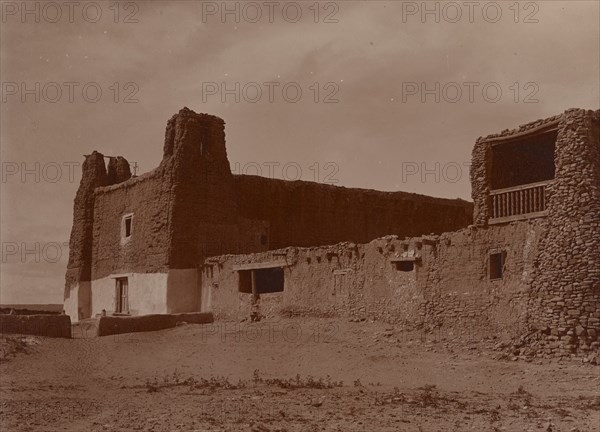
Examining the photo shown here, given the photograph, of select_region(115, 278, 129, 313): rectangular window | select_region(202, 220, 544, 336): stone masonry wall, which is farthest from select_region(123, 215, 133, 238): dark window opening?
select_region(202, 220, 544, 336): stone masonry wall

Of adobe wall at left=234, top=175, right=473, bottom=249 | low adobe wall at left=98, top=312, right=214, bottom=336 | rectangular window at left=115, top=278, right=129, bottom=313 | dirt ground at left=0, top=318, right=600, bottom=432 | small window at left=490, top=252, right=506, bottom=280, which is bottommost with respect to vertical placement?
dirt ground at left=0, top=318, right=600, bottom=432

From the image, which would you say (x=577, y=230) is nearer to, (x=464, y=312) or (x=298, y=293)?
(x=464, y=312)

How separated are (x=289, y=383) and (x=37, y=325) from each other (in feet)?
36.1

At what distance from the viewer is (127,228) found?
3244 cm

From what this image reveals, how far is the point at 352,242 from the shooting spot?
27.2 m

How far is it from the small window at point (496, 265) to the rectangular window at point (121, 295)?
1765 centimetres

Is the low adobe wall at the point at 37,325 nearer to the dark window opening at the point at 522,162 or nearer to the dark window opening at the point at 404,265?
the dark window opening at the point at 404,265

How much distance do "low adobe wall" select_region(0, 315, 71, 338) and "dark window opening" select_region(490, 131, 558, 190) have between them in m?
13.6

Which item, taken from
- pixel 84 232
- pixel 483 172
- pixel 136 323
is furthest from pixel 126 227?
pixel 483 172

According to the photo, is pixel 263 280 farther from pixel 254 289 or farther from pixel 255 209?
pixel 255 209

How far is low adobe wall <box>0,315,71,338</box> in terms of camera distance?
74.3 ft

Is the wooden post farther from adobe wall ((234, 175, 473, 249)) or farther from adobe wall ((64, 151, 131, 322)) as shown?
adobe wall ((64, 151, 131, 322))

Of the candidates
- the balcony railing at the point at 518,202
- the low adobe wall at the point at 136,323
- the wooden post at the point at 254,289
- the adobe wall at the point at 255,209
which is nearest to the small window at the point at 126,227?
the adobe wall at the point at 255,209

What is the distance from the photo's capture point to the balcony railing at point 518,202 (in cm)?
1900
